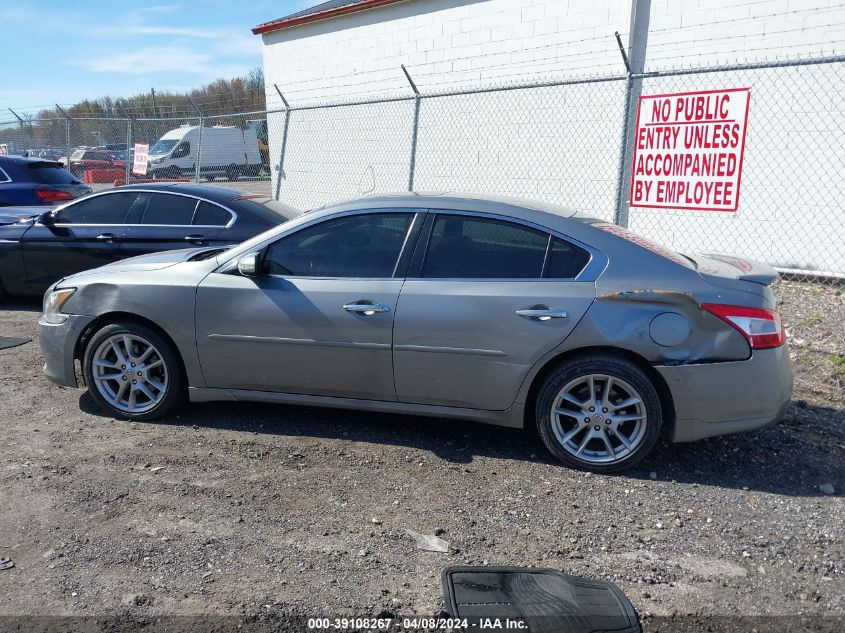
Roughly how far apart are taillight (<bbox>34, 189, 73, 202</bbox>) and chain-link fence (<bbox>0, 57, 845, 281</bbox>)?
143 inches

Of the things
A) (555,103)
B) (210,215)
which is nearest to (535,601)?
(210,215)

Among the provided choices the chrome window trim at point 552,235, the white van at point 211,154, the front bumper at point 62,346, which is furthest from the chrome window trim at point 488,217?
the white van at point 211,154

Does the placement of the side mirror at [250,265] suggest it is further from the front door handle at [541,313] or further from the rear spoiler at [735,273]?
the rear spoiler at [735,273]

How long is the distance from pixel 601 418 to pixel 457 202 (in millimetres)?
1556

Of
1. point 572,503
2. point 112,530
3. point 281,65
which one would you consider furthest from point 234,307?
point 281,65

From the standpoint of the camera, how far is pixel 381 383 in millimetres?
4488

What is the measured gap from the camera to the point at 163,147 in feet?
81.4

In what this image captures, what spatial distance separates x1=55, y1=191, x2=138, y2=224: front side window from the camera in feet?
25.3

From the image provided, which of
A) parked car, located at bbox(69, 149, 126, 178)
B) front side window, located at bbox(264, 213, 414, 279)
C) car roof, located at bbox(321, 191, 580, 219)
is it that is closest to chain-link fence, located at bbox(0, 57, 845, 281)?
car roof, located at bbox(321, 191, 580, 219)

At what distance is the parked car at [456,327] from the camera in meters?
4.09

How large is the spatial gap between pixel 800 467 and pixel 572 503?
1.51 metres

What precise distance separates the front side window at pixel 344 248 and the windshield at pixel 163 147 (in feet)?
70.8

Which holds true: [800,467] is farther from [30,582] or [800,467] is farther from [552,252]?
[30,582]

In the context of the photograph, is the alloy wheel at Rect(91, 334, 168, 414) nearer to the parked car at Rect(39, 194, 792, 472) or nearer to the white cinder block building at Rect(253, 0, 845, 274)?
the parked car at Rect(39, 194, 792, 472)
